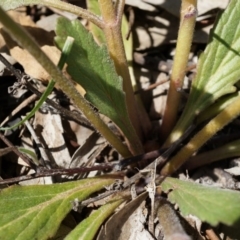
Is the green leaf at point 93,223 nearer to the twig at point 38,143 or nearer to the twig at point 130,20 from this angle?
the twig at point 38,143

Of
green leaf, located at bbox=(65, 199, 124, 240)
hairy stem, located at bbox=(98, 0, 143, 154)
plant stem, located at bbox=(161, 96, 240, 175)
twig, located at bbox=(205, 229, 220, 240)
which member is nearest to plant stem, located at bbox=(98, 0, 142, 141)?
hairy stem, located at bbox=(98, 0, 143, 154)

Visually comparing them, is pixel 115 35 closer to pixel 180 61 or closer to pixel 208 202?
pixel 180 61

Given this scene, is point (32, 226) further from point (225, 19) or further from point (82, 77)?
point (225, 19)

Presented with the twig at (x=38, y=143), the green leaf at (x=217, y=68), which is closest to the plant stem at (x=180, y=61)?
the green leaf at (x=217, y=68)

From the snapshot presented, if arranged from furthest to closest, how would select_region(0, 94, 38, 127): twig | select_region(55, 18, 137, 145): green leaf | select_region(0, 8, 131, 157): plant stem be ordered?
select_region(0, 94, 38, 127): twig, select_region(55, 18, 137, 145): green leaf, select_region(0, 8, 131, 157): plant stem

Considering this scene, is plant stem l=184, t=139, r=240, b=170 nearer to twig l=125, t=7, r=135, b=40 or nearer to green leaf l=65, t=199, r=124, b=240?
green leaf l=65, t=199, r=124, b=240

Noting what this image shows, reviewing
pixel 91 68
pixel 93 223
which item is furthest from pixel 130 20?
pixel 93 223
